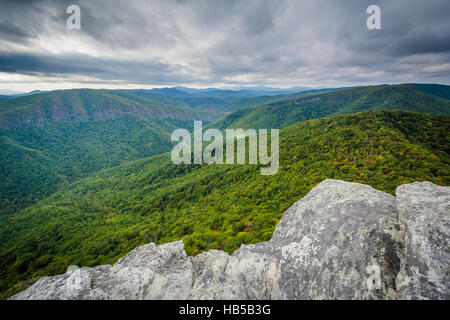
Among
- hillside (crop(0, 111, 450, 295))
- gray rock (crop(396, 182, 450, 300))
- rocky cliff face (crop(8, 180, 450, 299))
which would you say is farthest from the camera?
hillside (crop(0, 111, 450, 295))

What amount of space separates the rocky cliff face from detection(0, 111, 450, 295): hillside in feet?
38.4

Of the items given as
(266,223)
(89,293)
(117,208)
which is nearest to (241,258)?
(89,293)

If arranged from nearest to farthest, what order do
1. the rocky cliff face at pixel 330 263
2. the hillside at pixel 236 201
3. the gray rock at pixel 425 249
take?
the gray rock at pixel 425 249
the rocky cliff face at pixel 330 263
the hillside at pixel 236 201

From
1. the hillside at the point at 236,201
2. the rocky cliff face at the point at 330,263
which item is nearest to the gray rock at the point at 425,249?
the rocky cliff face at the point at 330,263

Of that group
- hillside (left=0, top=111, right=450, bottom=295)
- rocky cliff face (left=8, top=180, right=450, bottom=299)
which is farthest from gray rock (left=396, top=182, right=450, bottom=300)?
hillside (left=0, top=111, right=450, bottom=295)

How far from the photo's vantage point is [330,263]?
872 centimetres

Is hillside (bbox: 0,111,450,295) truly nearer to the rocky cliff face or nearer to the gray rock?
the rocky cliff face

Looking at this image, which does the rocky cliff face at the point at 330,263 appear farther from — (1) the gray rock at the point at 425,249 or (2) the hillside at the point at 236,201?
(2) the hillside at the point at 236,201

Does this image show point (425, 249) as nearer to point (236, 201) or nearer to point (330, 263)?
point (330, 263)

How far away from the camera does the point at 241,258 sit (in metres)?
12.5

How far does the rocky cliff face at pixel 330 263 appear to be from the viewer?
686cm

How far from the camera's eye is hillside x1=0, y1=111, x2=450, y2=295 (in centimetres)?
3300

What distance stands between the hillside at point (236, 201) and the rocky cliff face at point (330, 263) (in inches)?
461
